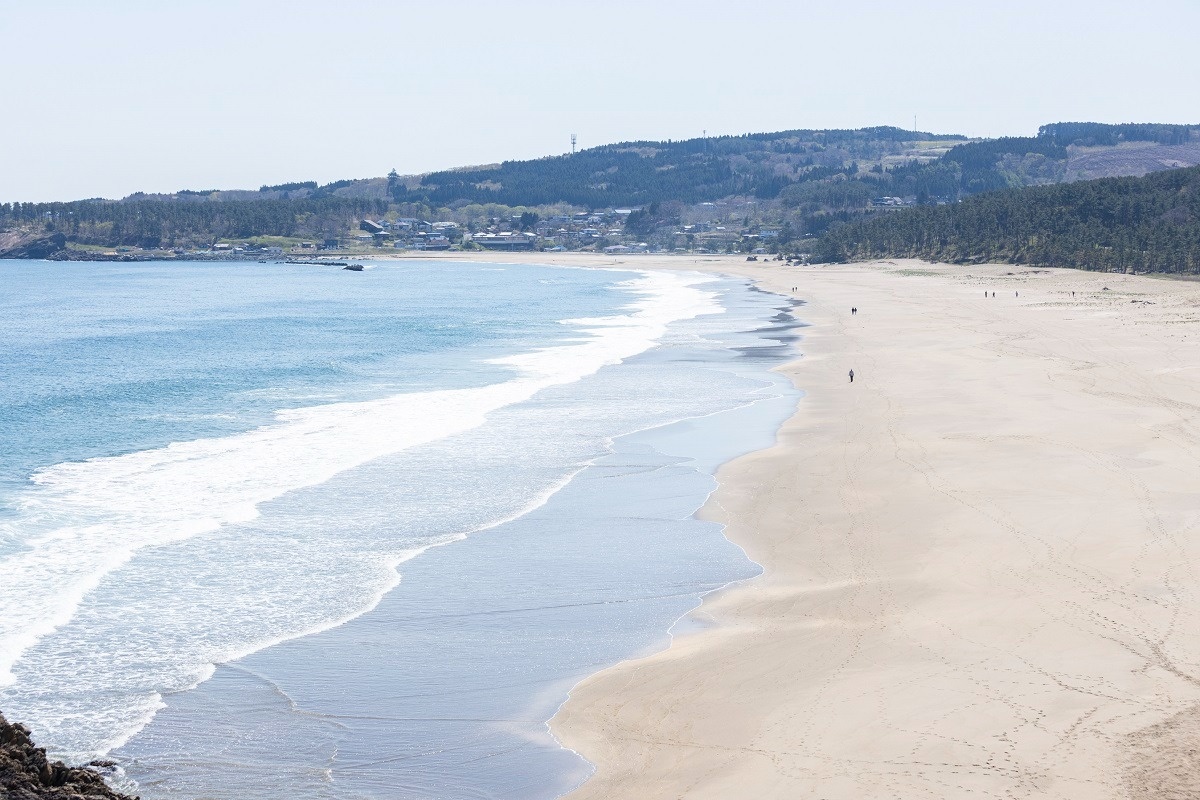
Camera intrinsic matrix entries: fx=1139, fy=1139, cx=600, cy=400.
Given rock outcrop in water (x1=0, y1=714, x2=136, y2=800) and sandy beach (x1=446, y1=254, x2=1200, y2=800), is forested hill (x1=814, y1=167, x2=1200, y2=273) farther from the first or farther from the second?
rock outcrop in water (x1=0, y1=714, x2=136, y2=800)

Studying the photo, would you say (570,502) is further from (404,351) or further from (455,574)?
(404,351)

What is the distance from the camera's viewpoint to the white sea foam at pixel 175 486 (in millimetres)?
17156

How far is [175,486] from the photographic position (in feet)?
78.6

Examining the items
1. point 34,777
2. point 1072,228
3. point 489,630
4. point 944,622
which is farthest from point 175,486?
point 1072,228

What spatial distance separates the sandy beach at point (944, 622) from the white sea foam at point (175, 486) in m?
8.61

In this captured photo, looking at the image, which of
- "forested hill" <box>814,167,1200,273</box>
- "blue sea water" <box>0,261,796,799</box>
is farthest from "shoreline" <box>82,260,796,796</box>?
"forested hill" <box>814,167,1200,273</box>

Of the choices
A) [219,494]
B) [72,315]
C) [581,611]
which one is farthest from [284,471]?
[72,315]

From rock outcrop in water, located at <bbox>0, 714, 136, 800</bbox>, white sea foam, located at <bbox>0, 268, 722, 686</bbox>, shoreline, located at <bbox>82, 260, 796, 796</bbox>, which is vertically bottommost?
shoreline, located at <bbox>82, 260, 796, 796</bbox>

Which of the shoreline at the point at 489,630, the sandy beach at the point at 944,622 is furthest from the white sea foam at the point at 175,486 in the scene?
the sandy beach at the point at 944,622

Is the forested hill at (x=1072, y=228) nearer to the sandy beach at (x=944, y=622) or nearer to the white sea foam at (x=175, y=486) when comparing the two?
the sandy beach at (x=944, y=622)

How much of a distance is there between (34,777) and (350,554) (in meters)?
9.72

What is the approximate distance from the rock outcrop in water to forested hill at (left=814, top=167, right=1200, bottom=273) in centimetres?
8506

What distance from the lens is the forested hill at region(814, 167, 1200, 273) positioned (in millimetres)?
86188

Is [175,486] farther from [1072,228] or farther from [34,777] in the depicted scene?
[1072,228]
